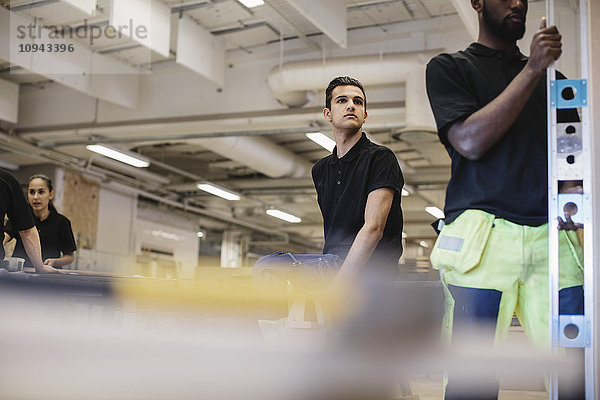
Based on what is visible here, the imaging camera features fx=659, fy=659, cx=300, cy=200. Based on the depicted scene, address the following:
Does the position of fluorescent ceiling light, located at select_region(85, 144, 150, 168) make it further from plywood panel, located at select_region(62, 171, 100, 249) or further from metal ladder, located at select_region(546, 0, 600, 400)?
metal ladder, located at select_region(546, 0, 600, 400)

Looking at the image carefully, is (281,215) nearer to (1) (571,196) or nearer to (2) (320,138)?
(2) (320,138)

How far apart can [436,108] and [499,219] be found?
335 mm

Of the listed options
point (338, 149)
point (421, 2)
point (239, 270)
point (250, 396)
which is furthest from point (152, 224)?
point (250, 396)

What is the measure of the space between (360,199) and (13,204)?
7.28ft

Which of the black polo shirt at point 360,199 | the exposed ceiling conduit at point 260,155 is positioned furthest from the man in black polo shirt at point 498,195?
the exposed ceiling conduit at point 260,155

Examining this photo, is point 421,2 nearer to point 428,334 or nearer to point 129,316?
point 129,316

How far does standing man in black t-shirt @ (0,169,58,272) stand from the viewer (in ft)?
12.4

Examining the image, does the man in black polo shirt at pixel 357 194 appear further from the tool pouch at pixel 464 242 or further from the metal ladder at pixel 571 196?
the metal ladder at pixel 571 196

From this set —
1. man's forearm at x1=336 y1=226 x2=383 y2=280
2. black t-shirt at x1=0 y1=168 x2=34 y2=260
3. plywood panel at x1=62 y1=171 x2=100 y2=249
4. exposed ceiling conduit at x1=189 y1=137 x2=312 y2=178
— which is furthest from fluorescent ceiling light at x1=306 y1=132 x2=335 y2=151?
man's forearm at x1=336 y1=226 x2=383 y2=280

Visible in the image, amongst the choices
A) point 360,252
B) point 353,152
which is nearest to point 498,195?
point 360,252

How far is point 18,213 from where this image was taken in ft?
12.8

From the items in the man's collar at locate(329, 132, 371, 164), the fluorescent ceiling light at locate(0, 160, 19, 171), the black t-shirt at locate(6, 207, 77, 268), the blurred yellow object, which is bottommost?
the blurred yellow object

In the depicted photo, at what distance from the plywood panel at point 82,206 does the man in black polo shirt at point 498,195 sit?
10478 millimetres

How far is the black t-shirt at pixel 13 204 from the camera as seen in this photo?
12.3 feet
